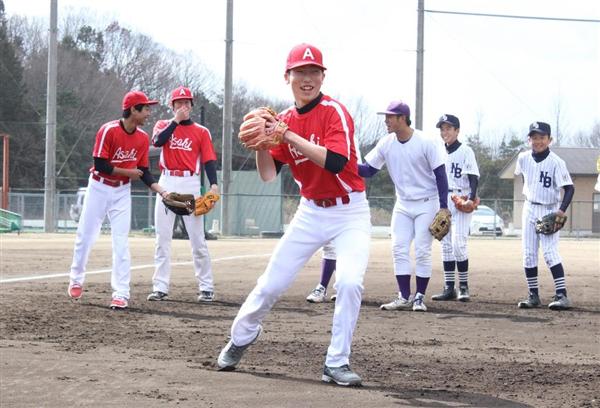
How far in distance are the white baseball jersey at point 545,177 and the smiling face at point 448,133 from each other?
3.10 feet

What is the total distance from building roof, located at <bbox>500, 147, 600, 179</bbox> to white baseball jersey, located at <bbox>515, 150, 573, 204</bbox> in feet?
146

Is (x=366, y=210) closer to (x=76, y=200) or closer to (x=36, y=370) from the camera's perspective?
(x=36, y=370)

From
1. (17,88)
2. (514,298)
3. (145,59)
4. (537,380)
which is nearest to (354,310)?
(537,380)

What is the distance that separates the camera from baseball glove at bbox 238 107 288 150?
19.4 ft

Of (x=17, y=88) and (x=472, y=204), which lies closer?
(x=472, y=204)

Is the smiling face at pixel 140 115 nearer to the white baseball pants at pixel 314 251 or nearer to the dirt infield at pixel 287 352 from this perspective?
the dirt infield at pixel 287 352

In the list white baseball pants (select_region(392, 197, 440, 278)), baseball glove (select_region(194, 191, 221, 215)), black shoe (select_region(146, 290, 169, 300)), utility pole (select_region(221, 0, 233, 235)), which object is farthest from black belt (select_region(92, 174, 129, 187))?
utility pole (select_region(221, 0, 233, 235))

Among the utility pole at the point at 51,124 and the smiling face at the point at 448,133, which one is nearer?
the smiling face at the point at 448,133

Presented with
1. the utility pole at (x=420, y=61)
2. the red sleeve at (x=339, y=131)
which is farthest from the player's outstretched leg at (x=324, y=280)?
the utility pole at (x=420, y=61)

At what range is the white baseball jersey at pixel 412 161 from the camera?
1010cm

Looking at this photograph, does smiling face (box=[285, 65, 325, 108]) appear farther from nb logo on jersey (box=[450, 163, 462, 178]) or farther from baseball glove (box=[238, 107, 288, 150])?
nb logo on jersey (box=[450, 163, 462, 178])

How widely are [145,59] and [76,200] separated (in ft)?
82.5

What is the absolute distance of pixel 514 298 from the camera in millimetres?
11867

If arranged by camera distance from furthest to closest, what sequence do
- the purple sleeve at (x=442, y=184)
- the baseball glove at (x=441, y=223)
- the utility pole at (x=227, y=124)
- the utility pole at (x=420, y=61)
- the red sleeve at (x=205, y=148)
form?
the utility pole at (x=420, y=61) < the utility pole at (x=227, y=124) < the red sleeve at (x=205, y=148) < the purple sleeve at (x=442, y=184) < the baseball glove at (x=441, y=223)
